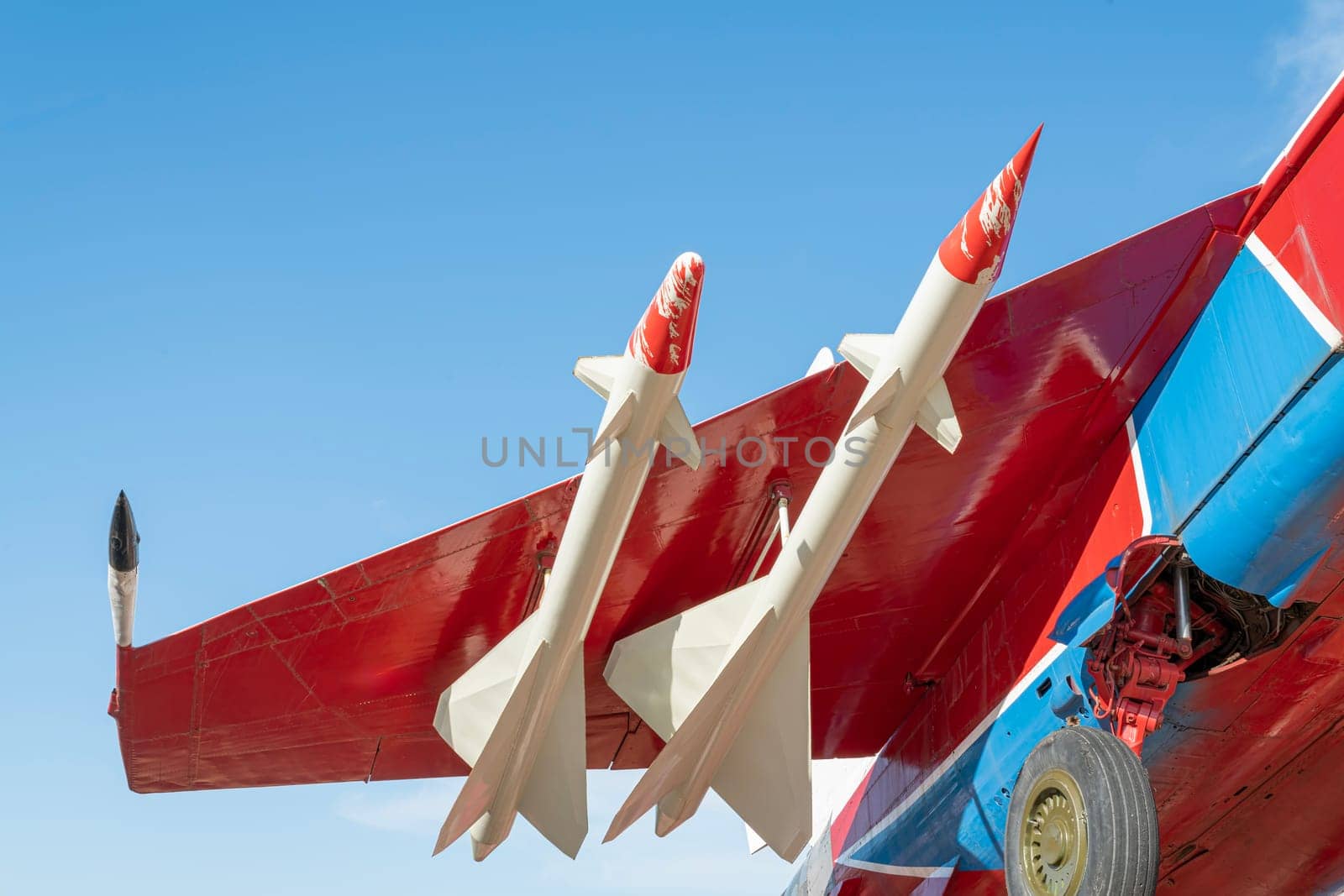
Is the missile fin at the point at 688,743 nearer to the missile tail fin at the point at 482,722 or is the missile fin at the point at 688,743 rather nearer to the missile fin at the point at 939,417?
the missile tail fin at the point at 482,722

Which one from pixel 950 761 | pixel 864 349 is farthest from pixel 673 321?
pixel 950 761

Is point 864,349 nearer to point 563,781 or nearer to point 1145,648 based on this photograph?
point 1145,648

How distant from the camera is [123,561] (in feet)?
30.5

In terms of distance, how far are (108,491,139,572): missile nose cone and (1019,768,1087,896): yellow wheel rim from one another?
6615 millimetres

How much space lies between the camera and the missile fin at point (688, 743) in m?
9.46

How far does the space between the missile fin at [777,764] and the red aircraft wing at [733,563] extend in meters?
1.19

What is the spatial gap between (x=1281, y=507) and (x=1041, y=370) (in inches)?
90.0

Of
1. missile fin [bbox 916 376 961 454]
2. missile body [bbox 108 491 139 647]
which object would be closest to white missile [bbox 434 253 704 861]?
missile fin [bbox 916 376 961 454]

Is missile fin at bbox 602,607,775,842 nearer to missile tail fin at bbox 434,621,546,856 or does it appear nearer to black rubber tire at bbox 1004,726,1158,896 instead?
missile tail fin at bbox 434,621,546,856

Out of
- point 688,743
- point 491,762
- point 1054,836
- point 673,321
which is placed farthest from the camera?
point 491,762

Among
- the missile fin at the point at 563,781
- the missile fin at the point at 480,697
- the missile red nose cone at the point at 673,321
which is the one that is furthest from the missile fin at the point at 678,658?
the missile red nose cone at the point at 673,321

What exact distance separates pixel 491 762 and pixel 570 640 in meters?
1.35

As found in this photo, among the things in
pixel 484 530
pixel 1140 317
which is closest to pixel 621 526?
pixel 484 530

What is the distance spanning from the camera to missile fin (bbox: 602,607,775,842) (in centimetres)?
946
